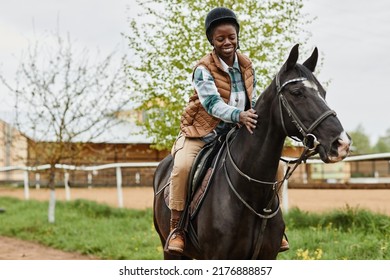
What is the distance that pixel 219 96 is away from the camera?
13.7ft

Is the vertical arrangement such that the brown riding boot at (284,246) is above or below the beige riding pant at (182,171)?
below

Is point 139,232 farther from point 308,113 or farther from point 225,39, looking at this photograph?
point 308,113

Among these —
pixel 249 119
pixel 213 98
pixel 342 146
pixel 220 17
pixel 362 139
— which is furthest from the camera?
pixel 362 139

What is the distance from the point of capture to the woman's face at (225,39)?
4.26 m

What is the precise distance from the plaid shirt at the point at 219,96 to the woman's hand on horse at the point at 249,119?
0.04 m

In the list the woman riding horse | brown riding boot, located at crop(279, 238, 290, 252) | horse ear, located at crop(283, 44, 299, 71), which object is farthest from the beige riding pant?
horse ear, located at crop(283, 44, 299, 71)

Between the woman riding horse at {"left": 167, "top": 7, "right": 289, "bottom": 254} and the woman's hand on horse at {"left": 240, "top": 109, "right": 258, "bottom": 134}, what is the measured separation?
0.18 ft

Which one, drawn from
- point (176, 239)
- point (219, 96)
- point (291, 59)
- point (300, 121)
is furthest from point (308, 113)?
point (176, 239)

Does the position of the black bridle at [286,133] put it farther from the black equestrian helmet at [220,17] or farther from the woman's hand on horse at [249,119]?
the black equestrian helmet at [220,17]

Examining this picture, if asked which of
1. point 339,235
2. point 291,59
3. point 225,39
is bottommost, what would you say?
point 339,235

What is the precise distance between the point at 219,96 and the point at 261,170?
62cm

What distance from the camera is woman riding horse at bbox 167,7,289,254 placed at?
4.22 m

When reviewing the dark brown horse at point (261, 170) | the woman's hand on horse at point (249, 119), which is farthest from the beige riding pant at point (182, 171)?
the woman's hand on horse at point (249, 119)

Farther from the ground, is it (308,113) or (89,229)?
(308,113)
